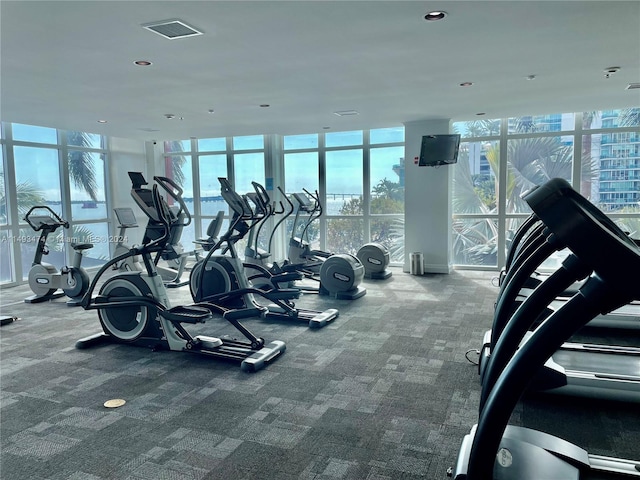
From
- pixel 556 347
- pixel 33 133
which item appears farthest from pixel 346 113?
pixel 556 347

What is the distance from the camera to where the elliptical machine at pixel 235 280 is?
207 inches

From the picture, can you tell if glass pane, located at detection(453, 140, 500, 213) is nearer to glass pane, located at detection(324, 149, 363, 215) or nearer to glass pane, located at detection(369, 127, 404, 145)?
glass pane, located at detection(369, 127, 404, 145)

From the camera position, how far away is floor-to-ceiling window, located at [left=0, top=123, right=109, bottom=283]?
8.02 m

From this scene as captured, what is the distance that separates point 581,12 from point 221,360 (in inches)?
160

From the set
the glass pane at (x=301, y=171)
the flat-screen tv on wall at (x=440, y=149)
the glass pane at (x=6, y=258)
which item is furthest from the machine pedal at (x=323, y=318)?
the glass pane at (x=6, y=258)

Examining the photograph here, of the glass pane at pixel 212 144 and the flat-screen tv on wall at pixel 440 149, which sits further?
the glass pane at pixel 212 144

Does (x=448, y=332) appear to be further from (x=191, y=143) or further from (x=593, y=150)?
(x=191, y=143)

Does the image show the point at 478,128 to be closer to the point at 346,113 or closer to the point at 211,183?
the point at 346,113

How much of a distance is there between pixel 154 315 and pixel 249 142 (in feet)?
21.3

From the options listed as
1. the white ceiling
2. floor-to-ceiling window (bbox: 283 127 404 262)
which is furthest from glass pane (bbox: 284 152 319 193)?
the white ceiling

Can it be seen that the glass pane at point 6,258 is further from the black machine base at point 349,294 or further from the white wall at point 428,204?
the white wall at point 428,204

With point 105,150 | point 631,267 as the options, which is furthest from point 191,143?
point 631,267

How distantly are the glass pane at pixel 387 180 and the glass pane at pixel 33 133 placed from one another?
20.5 feet

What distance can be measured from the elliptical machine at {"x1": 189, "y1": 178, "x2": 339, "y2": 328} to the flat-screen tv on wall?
3708 mm
